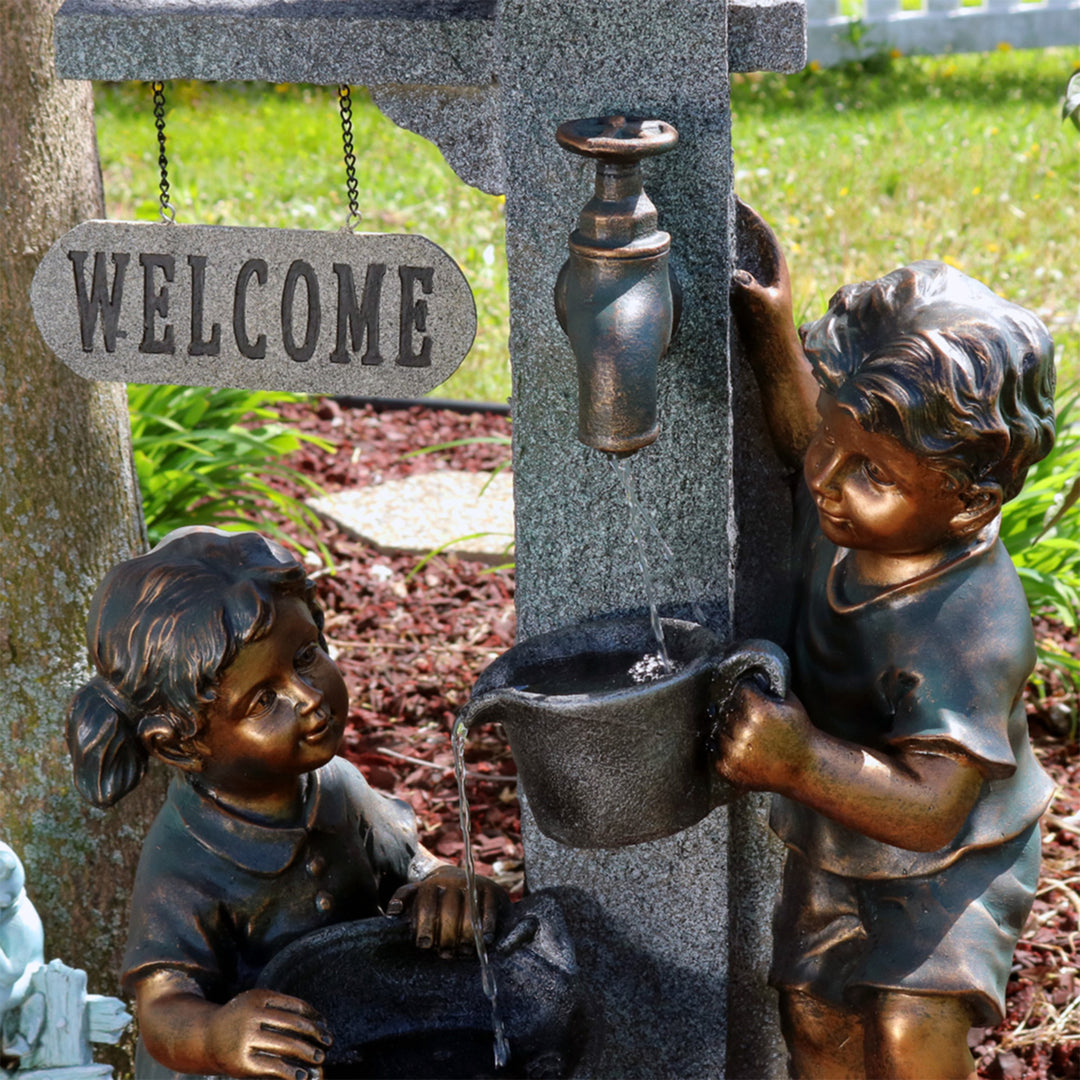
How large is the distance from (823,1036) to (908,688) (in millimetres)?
556

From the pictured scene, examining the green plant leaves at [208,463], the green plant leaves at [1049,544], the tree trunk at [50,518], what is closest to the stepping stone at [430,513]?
the green plant leaves at [208,463]

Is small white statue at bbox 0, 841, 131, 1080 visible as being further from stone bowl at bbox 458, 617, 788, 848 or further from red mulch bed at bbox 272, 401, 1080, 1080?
red mulch bed at bbox 272, 401, 1080, 1080

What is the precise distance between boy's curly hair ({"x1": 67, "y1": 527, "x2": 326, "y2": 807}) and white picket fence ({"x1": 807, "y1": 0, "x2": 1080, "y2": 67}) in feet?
28.6

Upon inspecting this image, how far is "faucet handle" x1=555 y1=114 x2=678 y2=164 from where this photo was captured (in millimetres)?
1796

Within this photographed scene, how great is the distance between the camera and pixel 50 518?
2.83 meters

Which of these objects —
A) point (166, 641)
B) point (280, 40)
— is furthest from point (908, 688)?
point (280, 40)

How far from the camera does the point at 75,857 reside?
9.60ft

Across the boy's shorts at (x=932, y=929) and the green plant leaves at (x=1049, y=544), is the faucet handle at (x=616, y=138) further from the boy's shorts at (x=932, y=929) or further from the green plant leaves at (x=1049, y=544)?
the green plant leaves at (x=1049, y=544)

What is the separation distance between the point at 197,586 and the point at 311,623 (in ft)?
0.52

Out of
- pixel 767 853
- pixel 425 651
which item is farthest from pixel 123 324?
pixel 425 651

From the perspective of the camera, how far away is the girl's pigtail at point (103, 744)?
201 cm

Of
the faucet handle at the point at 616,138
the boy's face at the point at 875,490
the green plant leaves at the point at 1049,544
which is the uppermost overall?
the faucet handle at the point at 616,138

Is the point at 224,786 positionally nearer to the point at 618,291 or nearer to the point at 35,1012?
the point at 35,1012

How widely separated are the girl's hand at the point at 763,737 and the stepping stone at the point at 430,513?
262 cm
